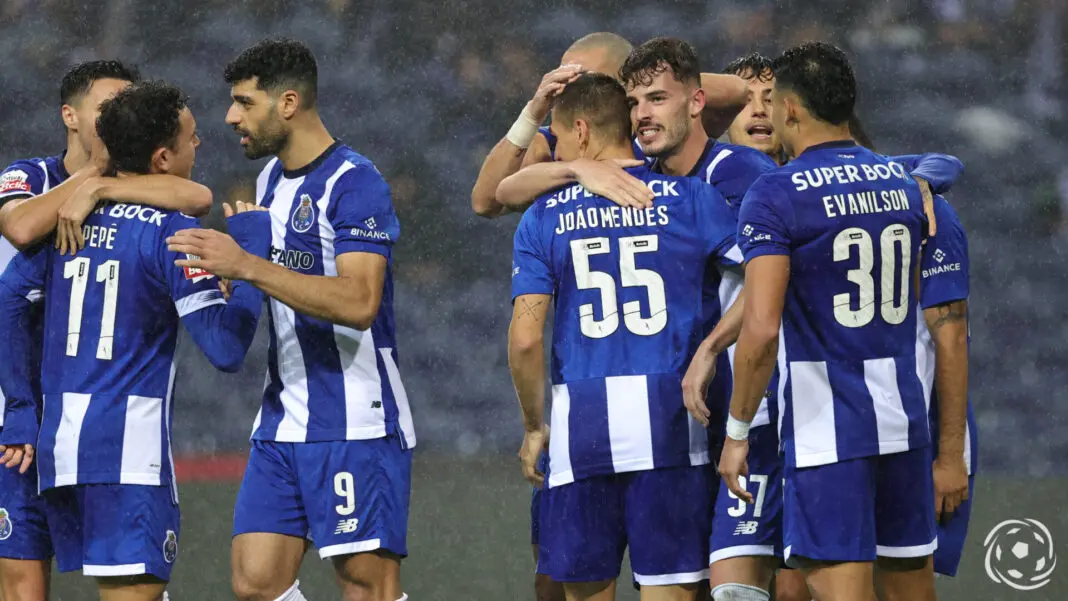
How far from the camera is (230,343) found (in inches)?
150

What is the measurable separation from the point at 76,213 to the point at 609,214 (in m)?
1.49

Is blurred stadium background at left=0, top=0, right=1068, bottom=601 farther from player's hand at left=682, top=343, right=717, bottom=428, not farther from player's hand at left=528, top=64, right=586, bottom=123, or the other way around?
player's hand at left=682, top=343, right=717, bottom=428

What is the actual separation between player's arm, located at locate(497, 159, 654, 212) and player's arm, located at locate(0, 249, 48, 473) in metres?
1.41

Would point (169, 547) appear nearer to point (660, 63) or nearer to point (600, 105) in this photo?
point (600, 105)

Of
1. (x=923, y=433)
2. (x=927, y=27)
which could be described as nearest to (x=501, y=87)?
(x=927, y=27)

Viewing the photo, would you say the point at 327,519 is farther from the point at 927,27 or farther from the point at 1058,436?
the point at 927,27

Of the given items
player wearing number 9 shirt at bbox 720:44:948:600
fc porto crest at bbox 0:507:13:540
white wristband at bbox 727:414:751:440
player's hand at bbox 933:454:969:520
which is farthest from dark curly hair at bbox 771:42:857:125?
fc porto crest at bbox 0:507:13:540

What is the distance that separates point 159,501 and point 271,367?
1.64 ft

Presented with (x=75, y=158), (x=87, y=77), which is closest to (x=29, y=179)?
(x=75, y=158)

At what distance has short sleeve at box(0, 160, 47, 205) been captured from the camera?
4.27 metres

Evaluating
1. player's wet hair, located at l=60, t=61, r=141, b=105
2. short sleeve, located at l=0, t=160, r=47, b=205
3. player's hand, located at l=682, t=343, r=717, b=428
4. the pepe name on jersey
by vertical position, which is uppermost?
player's wet hair, located at l=60, t=61, r=141, b=105

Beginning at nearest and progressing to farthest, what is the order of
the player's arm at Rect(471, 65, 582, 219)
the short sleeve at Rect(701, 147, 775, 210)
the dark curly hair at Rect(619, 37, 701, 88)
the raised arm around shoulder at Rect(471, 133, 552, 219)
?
the short sleeve at Rect(701, 147, 775, 210) < the dark curly hair at Rect(619, 37, 701, 88) < the player's arm at Rect(471, 65, 582, 219) < the raised arm around shoulder at Rect(471, 133, 552, 219)

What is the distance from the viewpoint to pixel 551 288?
3.84 m

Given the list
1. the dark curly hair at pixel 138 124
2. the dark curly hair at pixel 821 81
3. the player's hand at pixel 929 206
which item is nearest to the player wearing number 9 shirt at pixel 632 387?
→ the dark curly hair at pixel 821 81
